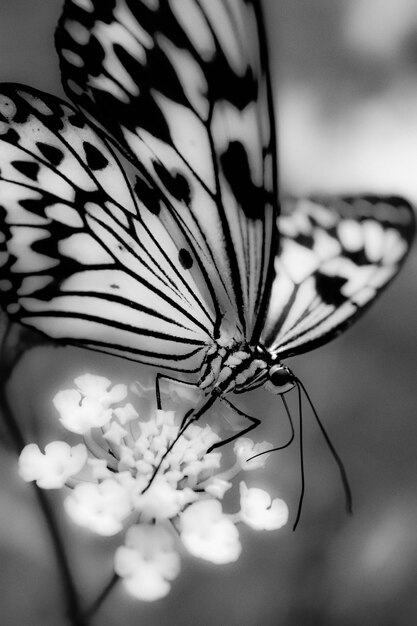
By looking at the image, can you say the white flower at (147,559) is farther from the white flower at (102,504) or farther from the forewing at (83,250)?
the forewing at (83,250)

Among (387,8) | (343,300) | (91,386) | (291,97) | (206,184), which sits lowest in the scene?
(91,386)

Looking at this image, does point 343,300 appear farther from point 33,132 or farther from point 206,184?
point 33,132

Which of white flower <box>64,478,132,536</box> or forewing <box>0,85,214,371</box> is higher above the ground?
forewing <box>0,85,214,371</box>

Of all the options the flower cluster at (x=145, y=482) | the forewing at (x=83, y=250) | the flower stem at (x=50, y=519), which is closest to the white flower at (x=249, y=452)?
the flower cluster at (x=145, y=482)

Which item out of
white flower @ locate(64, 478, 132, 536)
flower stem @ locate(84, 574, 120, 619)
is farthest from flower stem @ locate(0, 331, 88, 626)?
white flower @ locate(64, 478, 132, 536)

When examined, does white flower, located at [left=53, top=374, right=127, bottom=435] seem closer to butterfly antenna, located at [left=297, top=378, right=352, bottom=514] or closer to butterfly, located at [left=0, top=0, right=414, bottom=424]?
butterfly, located at [left=0, top=0, right=414, bottom=424]

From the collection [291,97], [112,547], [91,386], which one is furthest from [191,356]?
[291,97]
